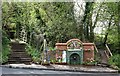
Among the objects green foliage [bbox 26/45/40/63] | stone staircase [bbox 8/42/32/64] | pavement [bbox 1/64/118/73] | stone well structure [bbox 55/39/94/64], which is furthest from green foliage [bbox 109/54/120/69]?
stone staircase [bbox 8/42/32/64]

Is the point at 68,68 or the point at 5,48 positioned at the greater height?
the point at 5,48

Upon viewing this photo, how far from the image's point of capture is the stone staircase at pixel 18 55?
4284 mm

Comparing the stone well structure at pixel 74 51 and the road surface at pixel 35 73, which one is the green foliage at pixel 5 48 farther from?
the stone well structure at pixel 74 51

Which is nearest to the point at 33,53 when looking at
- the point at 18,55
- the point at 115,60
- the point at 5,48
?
the point at 18,55

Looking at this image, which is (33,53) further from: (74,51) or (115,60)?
(115,60)

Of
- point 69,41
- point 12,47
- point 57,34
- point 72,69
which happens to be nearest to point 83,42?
point 69,41

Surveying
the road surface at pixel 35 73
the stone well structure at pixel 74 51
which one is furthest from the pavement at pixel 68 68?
the stone well structure at pixel 74 51

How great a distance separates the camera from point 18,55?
14.4 ft

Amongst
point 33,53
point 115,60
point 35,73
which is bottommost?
point 35,73

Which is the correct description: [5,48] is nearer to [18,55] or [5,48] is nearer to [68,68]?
[18,55]

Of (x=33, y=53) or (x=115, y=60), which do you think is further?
(x=33, y=53)

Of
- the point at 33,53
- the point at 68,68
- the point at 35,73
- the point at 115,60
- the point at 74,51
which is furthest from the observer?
the point at 74,51

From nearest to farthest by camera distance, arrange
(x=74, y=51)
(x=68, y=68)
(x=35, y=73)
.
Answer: (x=35, y=73) → (x=68, y=68) → (x=74, y=51)

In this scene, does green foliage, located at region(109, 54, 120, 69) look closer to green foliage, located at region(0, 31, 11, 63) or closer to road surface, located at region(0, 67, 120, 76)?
road surface, located at region(0, 67, 120, 76)
